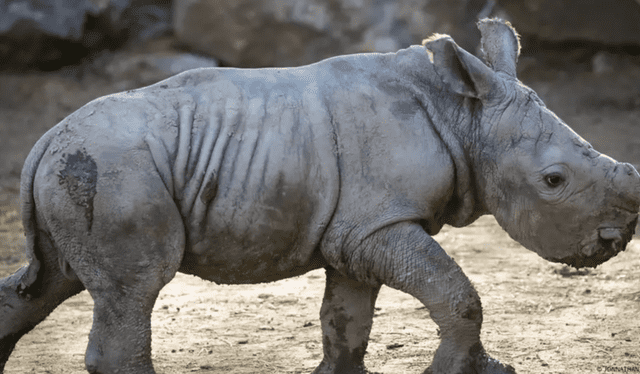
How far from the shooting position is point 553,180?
3.67 metres

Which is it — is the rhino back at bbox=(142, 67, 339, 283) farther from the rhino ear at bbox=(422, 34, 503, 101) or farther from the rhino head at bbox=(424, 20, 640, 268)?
the rhino head at bbox=(424, 20, 640, 268)

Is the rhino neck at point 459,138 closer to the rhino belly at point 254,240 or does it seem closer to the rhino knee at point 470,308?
the rhino knee at point 470,308

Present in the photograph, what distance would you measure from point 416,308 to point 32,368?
2.45 m

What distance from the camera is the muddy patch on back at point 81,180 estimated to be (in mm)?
3436

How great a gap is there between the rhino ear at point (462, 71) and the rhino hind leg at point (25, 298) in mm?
1969

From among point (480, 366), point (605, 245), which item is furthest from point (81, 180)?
Answer: point (605, 245)

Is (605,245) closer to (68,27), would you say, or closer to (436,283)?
(436,283)

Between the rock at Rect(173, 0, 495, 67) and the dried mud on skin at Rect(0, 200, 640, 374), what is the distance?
5787 mm

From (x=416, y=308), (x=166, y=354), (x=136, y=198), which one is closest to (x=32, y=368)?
(x=166, y=354)

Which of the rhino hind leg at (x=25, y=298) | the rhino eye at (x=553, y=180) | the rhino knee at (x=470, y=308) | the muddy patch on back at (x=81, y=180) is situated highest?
the rhino eye at (x=553, y=180)

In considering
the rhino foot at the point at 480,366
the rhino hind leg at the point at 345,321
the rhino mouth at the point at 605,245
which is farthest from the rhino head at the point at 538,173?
the rhino hind leg at the point at 345,321

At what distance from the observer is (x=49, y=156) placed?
3.54 metres

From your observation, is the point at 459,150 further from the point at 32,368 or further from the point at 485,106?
the point at 32,368

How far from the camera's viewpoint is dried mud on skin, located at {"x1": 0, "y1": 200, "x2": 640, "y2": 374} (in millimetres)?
4633
